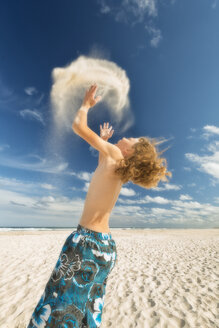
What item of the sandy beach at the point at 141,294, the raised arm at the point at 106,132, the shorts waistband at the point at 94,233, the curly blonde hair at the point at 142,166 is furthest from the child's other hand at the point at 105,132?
the sandy beach at the point at 141,294

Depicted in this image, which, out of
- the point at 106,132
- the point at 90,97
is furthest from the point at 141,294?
the point at 90,97

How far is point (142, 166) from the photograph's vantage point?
223 cm

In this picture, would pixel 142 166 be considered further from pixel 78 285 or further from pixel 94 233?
pixel 78 285

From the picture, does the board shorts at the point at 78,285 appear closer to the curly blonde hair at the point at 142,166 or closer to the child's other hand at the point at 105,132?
the curly blonde hair at the point at 142,166

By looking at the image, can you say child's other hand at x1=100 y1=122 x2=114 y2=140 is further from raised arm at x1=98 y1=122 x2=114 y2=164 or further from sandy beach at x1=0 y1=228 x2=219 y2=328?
sandy beach at x1=0 y1=228 x2=219 y2=328

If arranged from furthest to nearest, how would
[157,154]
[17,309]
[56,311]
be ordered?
[17,309] < [157,154] < [56,311]

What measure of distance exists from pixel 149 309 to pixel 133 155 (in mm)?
4245

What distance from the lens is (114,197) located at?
202 cm

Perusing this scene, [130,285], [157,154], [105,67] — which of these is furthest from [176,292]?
[105,67]

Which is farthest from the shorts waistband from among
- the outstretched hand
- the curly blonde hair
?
the outstretched hand

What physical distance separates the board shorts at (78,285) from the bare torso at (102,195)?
13cm

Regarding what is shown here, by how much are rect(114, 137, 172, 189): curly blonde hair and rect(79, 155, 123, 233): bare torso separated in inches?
2.9

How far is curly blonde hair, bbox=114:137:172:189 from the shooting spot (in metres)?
2.01

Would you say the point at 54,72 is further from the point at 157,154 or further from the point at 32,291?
the point at 32,291
